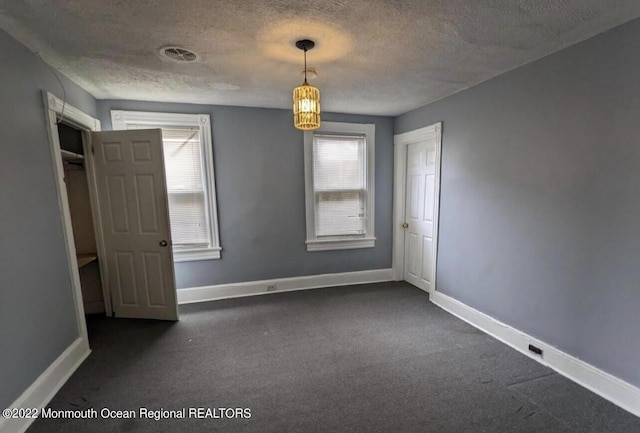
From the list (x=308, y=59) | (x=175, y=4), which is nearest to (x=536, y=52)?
(x=308, y=59)

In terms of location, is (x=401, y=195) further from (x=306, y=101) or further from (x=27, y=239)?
(x=27, y=239)

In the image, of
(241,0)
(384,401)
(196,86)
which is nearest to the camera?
(241,0)

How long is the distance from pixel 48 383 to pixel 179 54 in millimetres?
2486

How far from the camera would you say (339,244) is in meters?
4.07

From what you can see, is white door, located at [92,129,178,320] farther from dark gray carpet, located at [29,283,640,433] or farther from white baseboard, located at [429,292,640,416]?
white baseboard, located at [429,292,640,416]

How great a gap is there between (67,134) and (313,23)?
301 centimetres

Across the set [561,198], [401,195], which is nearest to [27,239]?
[561,198]

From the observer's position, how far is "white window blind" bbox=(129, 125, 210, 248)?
3.40 meters

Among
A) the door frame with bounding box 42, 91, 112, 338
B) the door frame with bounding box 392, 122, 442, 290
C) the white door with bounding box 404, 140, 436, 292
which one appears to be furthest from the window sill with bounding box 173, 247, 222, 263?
the white door with bounding box 404, 140, 436, 292

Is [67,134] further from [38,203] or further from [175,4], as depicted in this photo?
[175,4]

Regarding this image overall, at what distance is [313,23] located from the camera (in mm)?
1685

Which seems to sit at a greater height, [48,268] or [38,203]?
[38,203]

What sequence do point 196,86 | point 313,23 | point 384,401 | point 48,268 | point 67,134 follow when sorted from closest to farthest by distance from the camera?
point 313,23, point 384,401, point 48,268, point 196,86, point 67,134

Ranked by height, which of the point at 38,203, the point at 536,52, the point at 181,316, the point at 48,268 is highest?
the point at 536,52
